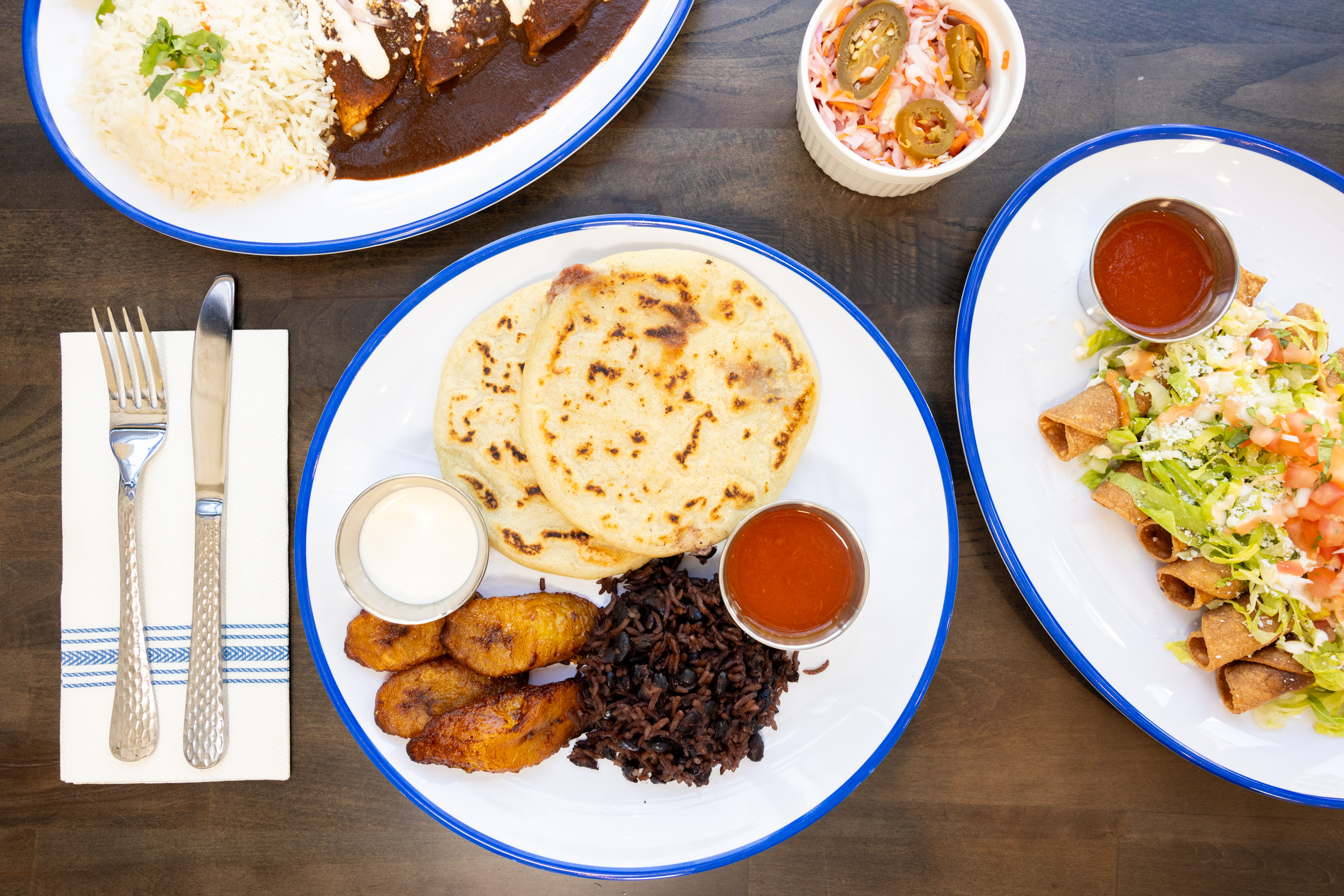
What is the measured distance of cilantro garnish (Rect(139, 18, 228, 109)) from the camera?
228 centimetres

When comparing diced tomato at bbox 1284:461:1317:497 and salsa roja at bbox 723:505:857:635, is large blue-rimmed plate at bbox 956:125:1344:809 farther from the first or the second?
salsa roja at bbox 723:505:857:635

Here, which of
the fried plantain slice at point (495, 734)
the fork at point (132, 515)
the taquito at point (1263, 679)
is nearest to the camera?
the fried plantain slice at point (495, 734)

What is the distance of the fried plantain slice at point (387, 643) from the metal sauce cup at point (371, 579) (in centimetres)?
9

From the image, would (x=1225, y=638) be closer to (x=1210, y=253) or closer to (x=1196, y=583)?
(x=1196, y=583)

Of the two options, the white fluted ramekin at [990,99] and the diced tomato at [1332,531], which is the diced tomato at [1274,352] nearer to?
the diced tomato at [1332,531]

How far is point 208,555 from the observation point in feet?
7.97

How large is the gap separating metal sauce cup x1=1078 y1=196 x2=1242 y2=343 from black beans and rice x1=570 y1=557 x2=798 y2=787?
1613mm

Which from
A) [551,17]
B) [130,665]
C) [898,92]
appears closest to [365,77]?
[551,17]

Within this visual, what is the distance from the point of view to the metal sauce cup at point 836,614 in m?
2.20

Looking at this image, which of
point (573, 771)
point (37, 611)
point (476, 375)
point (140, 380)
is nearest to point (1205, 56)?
point (476, 375)

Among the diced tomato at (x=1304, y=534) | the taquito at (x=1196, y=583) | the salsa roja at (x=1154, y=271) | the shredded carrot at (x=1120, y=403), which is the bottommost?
the taquito at (x=1196, y=583)

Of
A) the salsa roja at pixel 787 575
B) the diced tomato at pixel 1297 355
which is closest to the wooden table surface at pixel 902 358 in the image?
the salsa roja at pixel 787 575

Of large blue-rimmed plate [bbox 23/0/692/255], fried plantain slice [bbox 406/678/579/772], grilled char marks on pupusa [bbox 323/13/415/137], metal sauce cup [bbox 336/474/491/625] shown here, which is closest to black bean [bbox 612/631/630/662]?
fried plantain slice [bbox 406/678/579/772]

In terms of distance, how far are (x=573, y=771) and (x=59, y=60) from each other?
3.08 meters
